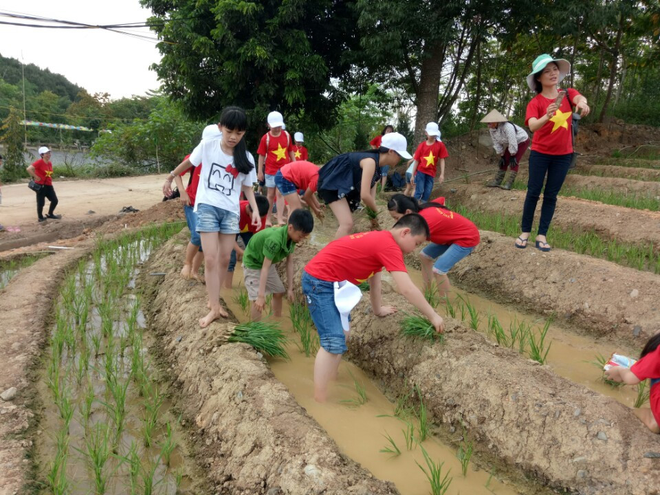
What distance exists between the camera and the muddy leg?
8.93 ft

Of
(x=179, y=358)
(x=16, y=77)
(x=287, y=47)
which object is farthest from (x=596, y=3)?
(x=16, y=77)

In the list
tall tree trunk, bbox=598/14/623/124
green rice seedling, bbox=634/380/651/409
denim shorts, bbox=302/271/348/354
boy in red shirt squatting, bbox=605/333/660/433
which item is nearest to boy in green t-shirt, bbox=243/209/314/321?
denim shorts, bbox=302/271/348/354

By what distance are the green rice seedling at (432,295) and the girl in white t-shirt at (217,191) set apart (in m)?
1.65

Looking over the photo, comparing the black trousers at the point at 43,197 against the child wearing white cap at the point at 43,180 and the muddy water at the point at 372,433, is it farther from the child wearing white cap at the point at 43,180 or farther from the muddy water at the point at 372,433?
the muddy water at the point at 372,433

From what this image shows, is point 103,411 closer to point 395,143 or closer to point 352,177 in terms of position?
point 352,177

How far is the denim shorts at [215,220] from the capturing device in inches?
128

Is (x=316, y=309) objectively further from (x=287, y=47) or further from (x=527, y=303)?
(x=287, y=47)

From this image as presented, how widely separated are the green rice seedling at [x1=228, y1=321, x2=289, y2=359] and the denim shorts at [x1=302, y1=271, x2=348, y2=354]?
46cm

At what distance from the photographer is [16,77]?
2092 inches

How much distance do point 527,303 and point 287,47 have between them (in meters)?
7.28

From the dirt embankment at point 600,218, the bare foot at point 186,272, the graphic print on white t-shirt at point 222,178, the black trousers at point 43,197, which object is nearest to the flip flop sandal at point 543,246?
the dirt embankment at point 600,218

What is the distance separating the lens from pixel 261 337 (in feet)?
10.2

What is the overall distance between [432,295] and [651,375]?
181cm

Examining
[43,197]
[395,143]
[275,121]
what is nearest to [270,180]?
[275,121]
